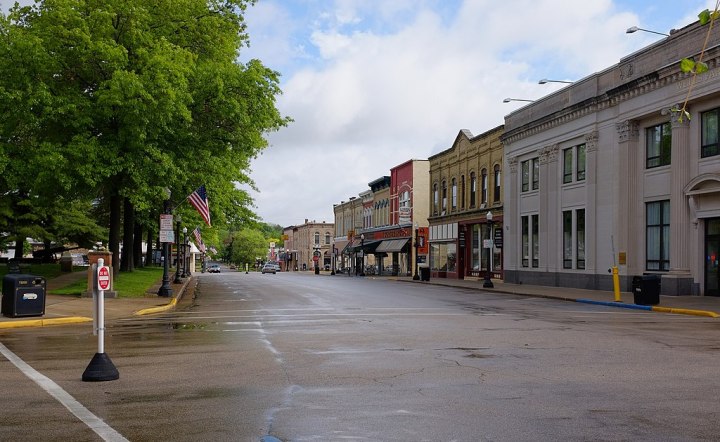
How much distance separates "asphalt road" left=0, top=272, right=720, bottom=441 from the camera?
21.3 feet

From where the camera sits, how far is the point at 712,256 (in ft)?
88.2

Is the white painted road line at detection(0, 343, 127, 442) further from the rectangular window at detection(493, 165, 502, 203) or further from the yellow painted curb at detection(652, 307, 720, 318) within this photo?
the rectangular window at detection(493, 165, 502, 203)

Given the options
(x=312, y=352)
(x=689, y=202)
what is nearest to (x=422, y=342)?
(x=312, y=352)

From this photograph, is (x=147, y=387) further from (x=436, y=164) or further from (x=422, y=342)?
(x=436, y=164)

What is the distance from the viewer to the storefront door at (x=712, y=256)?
26656 millimetres

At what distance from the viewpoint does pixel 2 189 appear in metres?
35.7

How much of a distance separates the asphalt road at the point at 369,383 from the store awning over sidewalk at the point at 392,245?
46.7 metres

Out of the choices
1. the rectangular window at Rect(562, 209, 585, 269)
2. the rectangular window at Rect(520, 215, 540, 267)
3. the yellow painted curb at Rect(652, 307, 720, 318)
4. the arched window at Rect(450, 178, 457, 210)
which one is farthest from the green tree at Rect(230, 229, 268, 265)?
the yellow painted curb at Rect(652, 307, 720, 318)

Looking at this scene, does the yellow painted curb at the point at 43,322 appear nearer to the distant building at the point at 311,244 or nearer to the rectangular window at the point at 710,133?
the rectangular window at the point at 710,133

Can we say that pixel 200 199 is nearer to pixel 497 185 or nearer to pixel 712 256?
pixel 712 256

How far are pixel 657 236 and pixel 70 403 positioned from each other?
90.1 feet

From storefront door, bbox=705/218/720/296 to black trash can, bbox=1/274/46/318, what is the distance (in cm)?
2388

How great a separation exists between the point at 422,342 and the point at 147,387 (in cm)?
591

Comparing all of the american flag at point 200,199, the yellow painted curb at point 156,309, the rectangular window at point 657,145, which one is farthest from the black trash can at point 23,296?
the rectangular window at point 657,145
